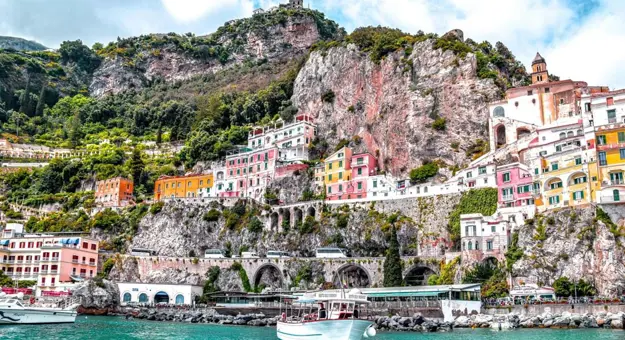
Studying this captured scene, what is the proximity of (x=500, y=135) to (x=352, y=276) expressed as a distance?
25226mm

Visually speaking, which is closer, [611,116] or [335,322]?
[335,322]

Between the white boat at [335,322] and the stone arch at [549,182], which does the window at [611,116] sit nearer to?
the stone arch at [549,182]

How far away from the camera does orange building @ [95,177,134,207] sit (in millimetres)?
93800

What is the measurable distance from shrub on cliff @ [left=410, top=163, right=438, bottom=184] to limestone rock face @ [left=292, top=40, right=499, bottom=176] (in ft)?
6.65

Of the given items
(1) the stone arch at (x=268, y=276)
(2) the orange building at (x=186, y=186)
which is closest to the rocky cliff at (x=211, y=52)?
(2) the orange building at (x=186, y=186)

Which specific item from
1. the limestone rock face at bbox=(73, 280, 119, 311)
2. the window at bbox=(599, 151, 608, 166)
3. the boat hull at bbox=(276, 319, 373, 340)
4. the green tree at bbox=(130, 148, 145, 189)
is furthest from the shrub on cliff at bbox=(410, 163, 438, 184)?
the green tree at bbox=(130, 148, 145, 189)

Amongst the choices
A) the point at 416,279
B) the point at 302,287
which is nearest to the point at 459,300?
the point at 416,279

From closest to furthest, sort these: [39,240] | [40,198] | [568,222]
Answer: [568,222]
[39,240]
[40,198]

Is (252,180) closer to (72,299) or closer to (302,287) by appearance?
(302,287)

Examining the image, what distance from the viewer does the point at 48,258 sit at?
75438 mm

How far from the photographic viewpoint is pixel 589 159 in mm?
58438

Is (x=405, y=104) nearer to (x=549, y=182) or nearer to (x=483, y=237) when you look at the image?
(x=549, y=182)

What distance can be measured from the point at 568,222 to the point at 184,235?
4767 centimetres

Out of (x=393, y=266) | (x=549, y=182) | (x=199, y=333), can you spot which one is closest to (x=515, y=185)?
(x=549, y=182)
